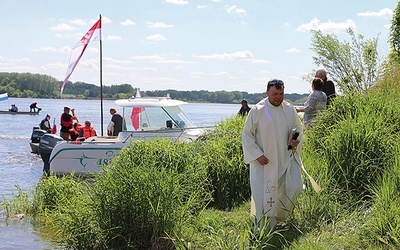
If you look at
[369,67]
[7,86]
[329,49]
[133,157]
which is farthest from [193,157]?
[7,86]

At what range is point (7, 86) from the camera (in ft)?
423

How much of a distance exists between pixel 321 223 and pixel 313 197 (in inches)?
19.9

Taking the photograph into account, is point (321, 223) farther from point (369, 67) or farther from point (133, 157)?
point (369, 67)

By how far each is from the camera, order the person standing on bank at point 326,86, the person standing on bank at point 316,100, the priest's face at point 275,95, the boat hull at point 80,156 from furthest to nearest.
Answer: the boat hull at point 80,156
the person standing on bank at point 326,86
the person standing on bank at point 316,100
the priest's face at point 275,95

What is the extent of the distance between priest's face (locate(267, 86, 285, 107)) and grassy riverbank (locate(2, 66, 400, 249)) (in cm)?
131

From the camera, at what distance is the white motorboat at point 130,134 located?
631 inches

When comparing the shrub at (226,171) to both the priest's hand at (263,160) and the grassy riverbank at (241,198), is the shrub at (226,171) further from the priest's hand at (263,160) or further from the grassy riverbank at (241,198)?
the priest's hand at (263,160)

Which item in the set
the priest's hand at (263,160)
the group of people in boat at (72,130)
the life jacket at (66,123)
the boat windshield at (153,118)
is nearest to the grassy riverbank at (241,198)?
the priest's hand at (263,160)

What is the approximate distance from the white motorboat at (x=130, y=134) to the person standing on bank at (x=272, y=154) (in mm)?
8369

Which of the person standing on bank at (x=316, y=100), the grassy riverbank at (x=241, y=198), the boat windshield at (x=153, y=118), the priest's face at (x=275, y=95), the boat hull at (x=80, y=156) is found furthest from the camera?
the boat windshield at (x=153, y=118)

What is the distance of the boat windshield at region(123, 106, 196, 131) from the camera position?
16906 millimetres

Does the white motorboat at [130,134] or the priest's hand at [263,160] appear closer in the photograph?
the priest's hand at [263,160]

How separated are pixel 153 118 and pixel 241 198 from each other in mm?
7755

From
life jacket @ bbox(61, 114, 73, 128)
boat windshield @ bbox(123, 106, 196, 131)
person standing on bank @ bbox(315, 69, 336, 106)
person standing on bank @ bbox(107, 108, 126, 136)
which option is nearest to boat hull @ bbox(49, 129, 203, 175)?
boat windshield @ bbox(123, 106, 196, 131)
